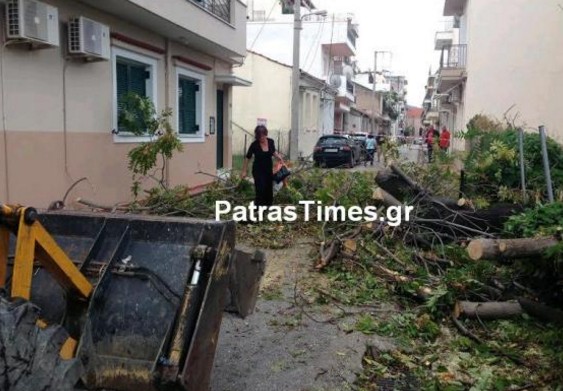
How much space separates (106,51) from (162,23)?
6.39ft

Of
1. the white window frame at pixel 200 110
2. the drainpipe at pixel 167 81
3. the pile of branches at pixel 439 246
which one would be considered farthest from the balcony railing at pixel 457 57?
the pile of branches at pixel 439 246

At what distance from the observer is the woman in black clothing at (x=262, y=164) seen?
365 inches

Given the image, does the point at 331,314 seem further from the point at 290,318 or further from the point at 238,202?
the point at 238,202

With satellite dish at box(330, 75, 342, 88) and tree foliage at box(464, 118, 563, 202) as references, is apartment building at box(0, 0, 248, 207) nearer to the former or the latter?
tree foliage at box(464, 118, 563, 202)

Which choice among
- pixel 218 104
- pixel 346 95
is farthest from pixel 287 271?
pixel 346 95

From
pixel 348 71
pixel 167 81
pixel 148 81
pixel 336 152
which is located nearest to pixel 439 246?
pixel 148 81

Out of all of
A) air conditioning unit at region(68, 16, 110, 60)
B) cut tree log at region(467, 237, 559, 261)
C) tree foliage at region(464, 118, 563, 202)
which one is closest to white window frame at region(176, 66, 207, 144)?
air conditioning unit at region(68, 16, 110, 60)

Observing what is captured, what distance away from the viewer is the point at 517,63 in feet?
53.4

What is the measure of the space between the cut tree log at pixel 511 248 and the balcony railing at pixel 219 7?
899 centimetres

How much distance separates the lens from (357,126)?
60.1 meters

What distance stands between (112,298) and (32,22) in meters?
5.36

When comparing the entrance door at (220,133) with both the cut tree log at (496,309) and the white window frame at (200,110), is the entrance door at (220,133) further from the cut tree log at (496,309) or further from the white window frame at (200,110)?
the cut tree log at (496,309)

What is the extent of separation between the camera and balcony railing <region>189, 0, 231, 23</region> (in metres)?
12.8

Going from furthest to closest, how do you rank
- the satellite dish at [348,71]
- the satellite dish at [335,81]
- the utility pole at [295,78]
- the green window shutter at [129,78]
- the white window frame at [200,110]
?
the satellite dish at [348,71] < the satellite dish at [335,81] < the utility pole at [295,78] < the white window frame at [200,110] < the green window shutter at [129,78]
